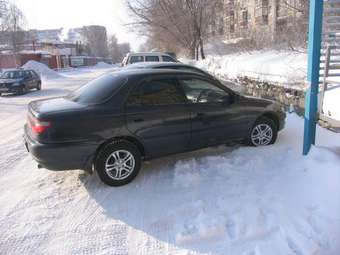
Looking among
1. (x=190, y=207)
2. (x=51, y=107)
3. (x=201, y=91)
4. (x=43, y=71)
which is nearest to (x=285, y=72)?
(x=201, y=91)

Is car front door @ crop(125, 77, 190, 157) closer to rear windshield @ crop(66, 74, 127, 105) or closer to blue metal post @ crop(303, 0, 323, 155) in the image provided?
rear windshield @ crop(66, 74, 127, 105)

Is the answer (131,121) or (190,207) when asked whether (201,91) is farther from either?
(190,207)

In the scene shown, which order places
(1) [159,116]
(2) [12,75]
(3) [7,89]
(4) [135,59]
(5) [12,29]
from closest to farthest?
(1) [159,116] → (4) [135,59] → (3) [7,89] → (2) [12,75] → (5) [12,29]

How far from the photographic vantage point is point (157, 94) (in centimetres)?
476

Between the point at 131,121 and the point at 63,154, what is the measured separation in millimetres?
1002

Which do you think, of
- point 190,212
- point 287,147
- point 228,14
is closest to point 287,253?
point 190,212

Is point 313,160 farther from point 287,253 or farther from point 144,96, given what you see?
point 144,96

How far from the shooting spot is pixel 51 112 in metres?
4.19

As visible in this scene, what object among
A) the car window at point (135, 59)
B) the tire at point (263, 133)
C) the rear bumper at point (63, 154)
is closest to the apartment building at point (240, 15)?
the car window at point (135, 59)

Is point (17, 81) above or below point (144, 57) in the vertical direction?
below

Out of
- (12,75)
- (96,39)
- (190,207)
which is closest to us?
(190,207)

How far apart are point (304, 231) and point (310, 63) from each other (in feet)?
8.41

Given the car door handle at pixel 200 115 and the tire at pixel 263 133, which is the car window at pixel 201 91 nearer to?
the car door handle at pixel 200 115

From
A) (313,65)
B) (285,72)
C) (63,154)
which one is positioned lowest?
(63,154)
